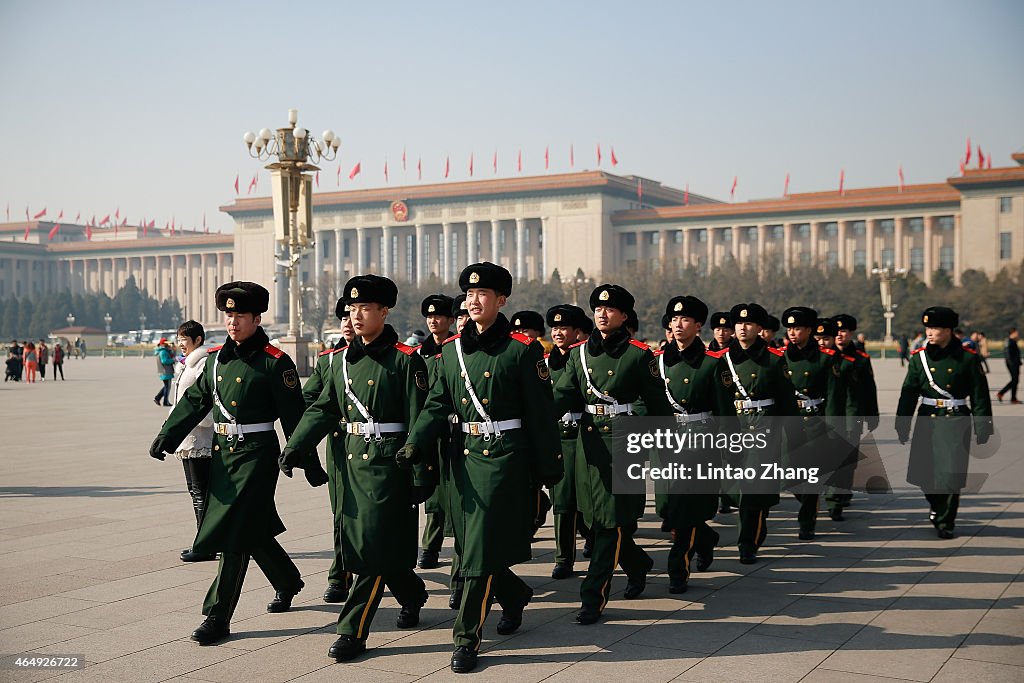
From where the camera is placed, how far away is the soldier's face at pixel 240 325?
5621mm

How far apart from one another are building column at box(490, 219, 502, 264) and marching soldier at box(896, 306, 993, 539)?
8117cm

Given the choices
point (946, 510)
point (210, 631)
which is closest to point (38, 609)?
point (210, 631)

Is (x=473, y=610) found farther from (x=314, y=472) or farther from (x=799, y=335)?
(x=799, y=335)

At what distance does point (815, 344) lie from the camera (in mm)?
8867

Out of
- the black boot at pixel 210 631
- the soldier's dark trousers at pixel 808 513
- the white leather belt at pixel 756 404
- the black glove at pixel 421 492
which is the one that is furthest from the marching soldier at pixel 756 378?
the black boot at pixel 210 631

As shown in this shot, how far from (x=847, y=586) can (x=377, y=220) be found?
88.4 meters

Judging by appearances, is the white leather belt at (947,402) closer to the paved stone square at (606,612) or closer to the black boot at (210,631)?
the paved stone square at (606,612)

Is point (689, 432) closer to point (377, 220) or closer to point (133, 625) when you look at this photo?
point (133, 625)

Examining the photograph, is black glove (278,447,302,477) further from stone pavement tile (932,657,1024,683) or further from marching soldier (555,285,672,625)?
stone pavement tile (932,657,1024,683)

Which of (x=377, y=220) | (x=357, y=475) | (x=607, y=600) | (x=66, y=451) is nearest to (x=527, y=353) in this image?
(x=357, y=475)

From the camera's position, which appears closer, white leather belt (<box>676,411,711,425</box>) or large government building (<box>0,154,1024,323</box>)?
white leather belt (<box>676,411,711,425</box>)

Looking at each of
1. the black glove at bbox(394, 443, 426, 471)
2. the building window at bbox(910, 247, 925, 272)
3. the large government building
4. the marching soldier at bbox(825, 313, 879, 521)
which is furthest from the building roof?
the black glove at bbox(394, 443, 426, 471)

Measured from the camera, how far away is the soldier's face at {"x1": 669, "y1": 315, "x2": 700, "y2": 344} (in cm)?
672

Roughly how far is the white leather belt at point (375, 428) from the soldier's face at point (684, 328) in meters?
2.15
